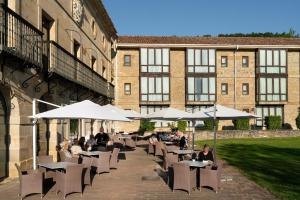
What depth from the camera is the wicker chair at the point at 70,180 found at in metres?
10.5

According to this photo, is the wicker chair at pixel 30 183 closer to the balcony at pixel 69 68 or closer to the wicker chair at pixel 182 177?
the wicker chair at pixel 182 177

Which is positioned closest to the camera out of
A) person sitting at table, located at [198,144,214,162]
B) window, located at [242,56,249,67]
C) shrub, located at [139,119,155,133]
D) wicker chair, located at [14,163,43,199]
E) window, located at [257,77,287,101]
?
wicker chair, located at [14,163,43,199]

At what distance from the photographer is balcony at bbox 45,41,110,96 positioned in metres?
16.3

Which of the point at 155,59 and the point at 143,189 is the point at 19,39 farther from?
the point at 155,59

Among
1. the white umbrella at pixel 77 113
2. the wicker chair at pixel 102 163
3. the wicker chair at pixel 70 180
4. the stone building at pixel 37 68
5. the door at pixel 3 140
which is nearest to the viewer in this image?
the wicker chair at pixel 70 180

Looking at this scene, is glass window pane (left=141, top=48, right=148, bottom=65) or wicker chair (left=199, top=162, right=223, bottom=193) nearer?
wicker chair (left=199, top=162, right=223, bottom=193)

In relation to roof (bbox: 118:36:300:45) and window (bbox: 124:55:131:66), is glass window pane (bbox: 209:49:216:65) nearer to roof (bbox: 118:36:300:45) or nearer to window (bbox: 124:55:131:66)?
roof (bbox: 118:36:300:45)

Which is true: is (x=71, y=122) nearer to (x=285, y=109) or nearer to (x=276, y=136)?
(x=276, y=136)

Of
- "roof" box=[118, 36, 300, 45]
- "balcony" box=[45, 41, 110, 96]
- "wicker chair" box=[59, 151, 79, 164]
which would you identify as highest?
"roof" box=[118, 36, 300, 45]

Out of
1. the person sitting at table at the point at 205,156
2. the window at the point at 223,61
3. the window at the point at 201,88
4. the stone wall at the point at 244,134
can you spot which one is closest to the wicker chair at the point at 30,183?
the person sitting at table at the point at 205,156

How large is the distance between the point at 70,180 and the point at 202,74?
3533 cm

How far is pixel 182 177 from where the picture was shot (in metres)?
11.3

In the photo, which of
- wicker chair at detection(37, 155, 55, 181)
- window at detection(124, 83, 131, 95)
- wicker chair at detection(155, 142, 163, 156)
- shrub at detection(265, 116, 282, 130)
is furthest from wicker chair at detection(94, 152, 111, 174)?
shrub at detection(265, 116, 282, 130)

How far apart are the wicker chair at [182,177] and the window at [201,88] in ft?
110
